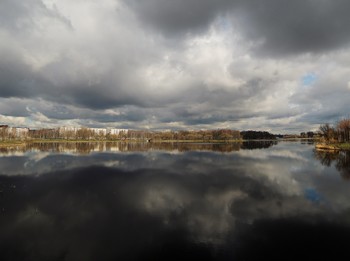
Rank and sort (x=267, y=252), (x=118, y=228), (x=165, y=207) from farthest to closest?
1. (x=165, y=207)
2. (x=118, y=228)
3. (x=267, y=252)

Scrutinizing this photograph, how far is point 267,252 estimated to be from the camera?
45.2ft

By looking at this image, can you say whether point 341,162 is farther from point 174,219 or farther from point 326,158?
point 174,219

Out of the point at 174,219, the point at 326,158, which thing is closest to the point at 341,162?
the point at 326,158

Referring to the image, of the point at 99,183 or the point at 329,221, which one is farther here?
the point at 99,183

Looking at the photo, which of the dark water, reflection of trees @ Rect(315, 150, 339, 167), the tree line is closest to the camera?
the dark water

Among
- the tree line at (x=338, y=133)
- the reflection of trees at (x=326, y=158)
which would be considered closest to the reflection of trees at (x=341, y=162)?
the reflection of trees at (x=326, y=158)

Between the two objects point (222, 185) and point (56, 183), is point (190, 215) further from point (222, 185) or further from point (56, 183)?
point (56, 183)

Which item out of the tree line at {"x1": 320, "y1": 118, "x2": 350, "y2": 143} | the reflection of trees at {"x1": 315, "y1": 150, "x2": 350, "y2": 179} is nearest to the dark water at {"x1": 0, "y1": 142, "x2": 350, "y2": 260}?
the reflection of trees at {"x1": 315, "y1": 150, "x2": 350, "y2": 179}

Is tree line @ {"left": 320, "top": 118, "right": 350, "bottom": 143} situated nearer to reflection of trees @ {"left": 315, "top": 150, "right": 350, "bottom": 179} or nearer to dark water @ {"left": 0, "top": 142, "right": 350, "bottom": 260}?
reflection of trees @ {"left": 315, "top": 150, "right": 350, "bottom": 179}

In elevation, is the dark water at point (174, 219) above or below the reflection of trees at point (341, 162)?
below

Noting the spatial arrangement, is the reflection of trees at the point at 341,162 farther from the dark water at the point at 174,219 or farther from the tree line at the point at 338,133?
the tree line at the point at 338,133

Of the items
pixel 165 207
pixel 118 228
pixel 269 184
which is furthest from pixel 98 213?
pixel 269 184

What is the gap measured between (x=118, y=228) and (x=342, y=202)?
2056 cm

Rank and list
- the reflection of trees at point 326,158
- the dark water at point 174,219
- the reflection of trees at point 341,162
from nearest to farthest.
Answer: the dark water at point 174,219
the reflection of trees at point 341,162
the reflection of trees at point 326,158
